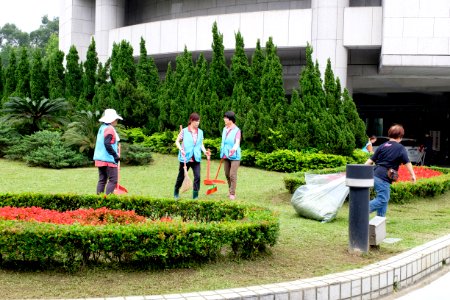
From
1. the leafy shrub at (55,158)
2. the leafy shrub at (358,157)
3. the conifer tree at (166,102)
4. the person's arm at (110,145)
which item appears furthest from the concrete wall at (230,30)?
the person's arm at (110,145)

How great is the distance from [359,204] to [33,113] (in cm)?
1409

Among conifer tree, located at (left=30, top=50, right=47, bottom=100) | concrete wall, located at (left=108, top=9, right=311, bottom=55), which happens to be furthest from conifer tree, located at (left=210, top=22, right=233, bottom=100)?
conifer tree, located at (left=30, top=50, right=47, bottom=100)

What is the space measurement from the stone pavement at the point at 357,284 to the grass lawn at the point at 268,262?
0.24 metres

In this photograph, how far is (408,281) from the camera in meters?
5.96

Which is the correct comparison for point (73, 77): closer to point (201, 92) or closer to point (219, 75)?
point (201, 92)

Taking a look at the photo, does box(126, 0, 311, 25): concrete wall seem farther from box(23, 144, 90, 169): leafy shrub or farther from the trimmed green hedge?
the trimmed green hedge

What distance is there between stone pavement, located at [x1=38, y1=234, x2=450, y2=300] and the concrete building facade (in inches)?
587

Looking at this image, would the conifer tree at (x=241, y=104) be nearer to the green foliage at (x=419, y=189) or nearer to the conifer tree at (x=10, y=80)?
the green foliage at (x=419, y=189)

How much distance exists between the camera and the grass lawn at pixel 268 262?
4902mm

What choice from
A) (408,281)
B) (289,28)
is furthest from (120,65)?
(408,281)

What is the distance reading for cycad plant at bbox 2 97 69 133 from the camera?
17.4 m

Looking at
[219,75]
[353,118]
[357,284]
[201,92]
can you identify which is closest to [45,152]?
[201,92]

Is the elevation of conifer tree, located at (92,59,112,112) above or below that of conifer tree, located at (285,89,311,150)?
above

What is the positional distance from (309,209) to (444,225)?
224 centimetres
